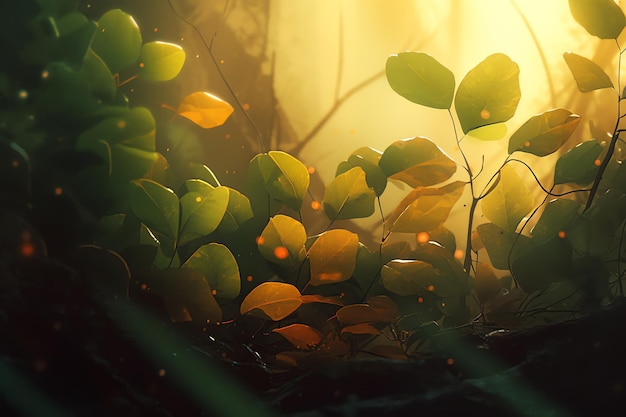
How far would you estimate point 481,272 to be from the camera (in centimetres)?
61

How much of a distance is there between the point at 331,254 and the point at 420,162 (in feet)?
0.45

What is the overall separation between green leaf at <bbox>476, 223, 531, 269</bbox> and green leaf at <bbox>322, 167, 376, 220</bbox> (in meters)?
0.14

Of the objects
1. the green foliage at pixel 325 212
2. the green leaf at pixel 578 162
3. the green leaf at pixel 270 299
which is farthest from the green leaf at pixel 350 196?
the green leaf at pixel 578 162

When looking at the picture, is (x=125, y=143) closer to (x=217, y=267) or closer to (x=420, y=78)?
(x=217, y=267)

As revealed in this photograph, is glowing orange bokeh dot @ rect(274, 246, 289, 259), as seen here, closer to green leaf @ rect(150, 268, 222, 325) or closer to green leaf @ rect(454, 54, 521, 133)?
green leaf @ rect(150, 268, 222, 325)

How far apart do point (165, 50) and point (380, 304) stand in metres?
0.32

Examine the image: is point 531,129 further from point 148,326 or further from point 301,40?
point 148,326

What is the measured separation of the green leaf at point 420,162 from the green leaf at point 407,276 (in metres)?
0.09

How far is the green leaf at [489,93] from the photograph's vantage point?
0.52 metres

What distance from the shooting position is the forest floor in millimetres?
354

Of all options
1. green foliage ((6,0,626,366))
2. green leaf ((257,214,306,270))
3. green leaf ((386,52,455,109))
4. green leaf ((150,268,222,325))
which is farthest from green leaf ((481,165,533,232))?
green leaf ((150,268,222,325))

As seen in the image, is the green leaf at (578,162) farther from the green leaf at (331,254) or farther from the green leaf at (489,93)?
the green leaf at (331,254)

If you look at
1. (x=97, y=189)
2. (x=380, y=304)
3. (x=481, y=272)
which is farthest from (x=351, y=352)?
(x=97, y=189)

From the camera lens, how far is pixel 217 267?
49cm
